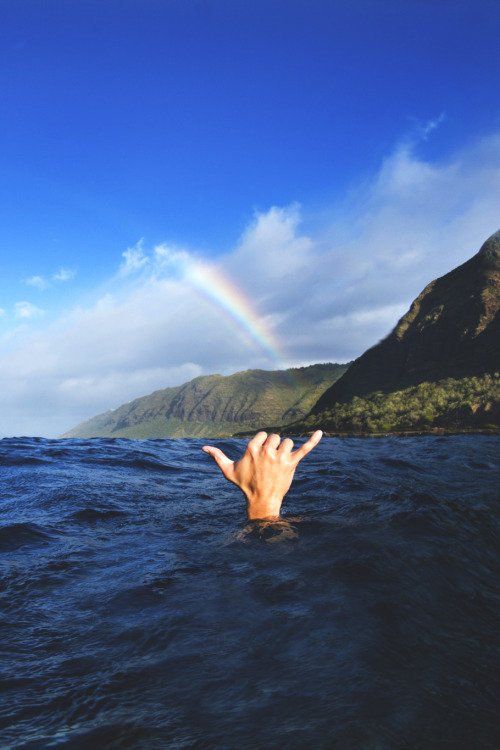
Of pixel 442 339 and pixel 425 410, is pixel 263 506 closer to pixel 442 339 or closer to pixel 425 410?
pixel 425 410

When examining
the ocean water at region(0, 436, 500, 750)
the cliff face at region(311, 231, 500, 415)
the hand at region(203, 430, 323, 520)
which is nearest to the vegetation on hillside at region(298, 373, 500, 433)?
the cliff face at region(311, 231, 500, 415)

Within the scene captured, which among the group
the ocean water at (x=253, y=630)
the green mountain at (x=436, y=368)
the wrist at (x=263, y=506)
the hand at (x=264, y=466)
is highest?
the green mountain at (x=436, y=368)

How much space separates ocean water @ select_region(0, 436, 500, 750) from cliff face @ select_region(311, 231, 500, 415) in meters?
104

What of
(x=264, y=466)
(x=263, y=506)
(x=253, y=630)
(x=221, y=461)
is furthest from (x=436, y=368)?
(x=253, y=630)

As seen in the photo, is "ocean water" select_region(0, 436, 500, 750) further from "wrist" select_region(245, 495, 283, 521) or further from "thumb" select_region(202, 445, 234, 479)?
"thumb" select_region(202, 445, 234, 479)

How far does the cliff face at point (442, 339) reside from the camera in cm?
10862

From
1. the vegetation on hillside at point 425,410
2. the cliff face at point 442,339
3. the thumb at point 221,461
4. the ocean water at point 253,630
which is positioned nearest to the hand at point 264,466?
the thumb at point 221,461

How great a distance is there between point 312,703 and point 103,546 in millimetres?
4055

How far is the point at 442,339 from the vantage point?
121 m

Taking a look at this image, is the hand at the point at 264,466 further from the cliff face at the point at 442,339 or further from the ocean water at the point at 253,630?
the cliff face at the point at 442,339

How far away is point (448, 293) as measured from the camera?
135375 millimetres

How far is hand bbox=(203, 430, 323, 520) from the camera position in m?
4.88

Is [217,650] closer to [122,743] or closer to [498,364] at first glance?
[122,743]

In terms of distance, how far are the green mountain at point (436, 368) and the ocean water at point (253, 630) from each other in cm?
7078
